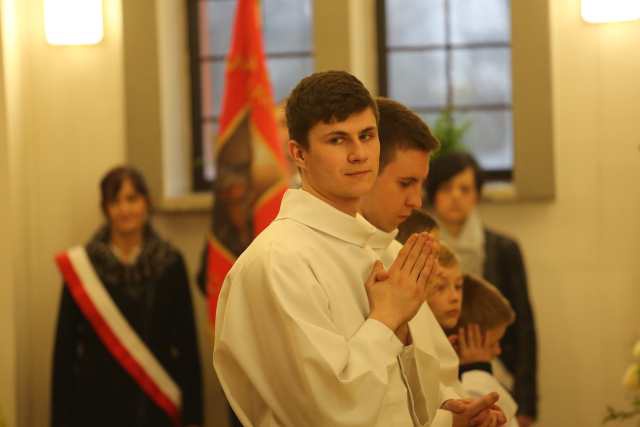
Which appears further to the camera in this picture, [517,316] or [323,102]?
[517,316]

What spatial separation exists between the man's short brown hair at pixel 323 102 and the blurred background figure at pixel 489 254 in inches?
Result: 106

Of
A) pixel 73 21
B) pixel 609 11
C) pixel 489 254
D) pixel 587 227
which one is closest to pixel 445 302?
pixel 489 254

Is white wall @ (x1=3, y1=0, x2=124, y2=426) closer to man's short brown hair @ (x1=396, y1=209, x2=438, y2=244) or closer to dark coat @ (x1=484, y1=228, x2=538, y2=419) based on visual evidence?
dark coat @ (x1=484, y1=228, x2=538, y2=419)

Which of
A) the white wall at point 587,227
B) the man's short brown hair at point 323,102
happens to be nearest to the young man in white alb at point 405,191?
the man's short brown hair at point 323,102

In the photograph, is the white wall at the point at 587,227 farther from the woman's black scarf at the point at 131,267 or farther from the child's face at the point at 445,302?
the child's face at the point at 445,302

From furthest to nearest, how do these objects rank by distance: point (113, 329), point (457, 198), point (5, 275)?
1. point (5, 275)
2. point (113, 329)
3. point (457, 198)

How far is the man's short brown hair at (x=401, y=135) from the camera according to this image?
262cm

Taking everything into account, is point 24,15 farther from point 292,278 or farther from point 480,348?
point 292,278

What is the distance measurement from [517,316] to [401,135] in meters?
2.54

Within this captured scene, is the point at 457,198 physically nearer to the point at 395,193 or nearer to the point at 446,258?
the point at 446,258

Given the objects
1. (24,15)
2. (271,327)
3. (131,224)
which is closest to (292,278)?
(271,327)

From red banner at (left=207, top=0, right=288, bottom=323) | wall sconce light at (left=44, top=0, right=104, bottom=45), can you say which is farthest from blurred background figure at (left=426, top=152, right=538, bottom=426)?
wall sconce light at (left=44, top=0, right=104, bottom=45)

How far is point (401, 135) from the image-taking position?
263cm

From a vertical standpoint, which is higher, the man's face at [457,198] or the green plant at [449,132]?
the green plant at [449,132]
